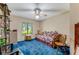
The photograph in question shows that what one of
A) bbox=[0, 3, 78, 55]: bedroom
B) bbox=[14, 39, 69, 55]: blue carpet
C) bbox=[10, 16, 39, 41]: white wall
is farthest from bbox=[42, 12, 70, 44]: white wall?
bbox=[14, 39, 69, 55]: blue carpet

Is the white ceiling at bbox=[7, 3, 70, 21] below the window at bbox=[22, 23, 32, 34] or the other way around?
Answer: the other way around

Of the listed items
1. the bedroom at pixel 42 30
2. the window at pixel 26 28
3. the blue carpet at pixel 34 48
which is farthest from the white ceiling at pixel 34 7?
the blue carpet at pixel 34 48

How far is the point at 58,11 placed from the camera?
2023 millimetres

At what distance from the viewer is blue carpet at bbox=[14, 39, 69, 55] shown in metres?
2.01

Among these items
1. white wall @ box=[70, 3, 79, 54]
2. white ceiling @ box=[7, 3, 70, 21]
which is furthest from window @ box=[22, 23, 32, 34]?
white wall @ box=[70, 3, 79, 54]

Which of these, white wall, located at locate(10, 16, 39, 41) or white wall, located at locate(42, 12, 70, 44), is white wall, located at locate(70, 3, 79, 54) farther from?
white wall, located at locate(10, 16, 39, 41)

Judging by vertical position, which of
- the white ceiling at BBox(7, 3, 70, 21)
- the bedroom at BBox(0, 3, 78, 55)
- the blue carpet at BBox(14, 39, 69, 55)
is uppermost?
the white ceiling at BBox(7, 3, 70, 21)

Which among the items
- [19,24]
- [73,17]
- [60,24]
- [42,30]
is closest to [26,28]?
[19,24]

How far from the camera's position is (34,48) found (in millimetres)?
2010

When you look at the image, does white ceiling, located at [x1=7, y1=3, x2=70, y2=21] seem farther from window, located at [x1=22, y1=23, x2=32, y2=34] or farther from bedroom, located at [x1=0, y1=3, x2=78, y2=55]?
window, located at [x1=22, y1=23, x2=32, y2=34]

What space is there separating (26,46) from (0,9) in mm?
665

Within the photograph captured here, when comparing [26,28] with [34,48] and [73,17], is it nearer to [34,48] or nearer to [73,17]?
[34,48]

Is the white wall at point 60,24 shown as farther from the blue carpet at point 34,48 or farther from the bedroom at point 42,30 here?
the blue carpet at point 34,48

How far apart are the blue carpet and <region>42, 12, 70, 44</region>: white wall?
10.5 inches
